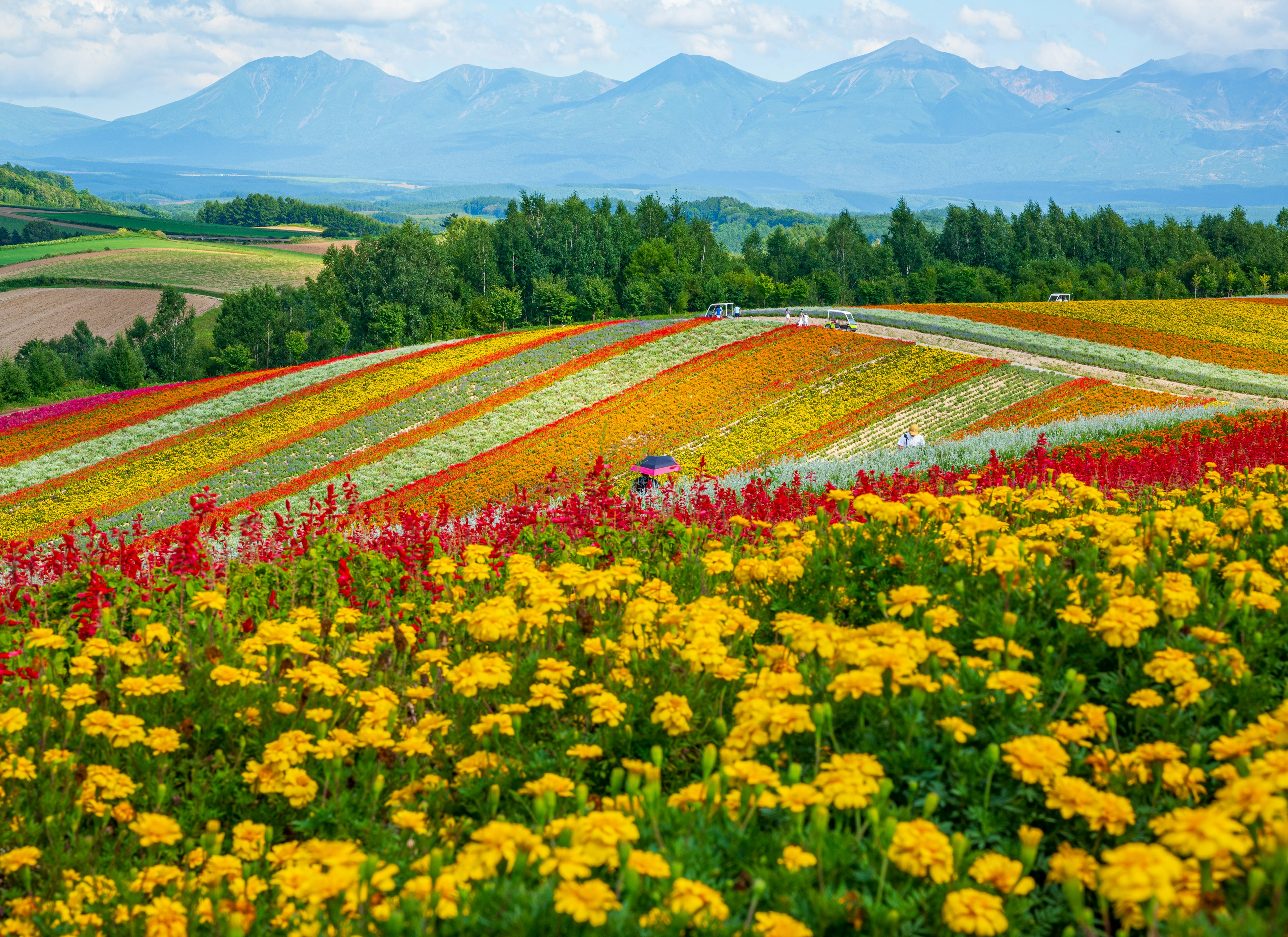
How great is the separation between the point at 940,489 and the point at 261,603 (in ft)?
19.1

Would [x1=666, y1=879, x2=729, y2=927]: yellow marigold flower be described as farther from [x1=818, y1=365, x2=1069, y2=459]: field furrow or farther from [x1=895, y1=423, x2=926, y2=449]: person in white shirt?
[x1=818, y1=365, x2=1069, y2=459]: field furrow

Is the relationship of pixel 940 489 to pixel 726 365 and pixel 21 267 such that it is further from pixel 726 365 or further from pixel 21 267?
pixel 21 267

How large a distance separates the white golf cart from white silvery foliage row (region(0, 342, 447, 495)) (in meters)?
20.2

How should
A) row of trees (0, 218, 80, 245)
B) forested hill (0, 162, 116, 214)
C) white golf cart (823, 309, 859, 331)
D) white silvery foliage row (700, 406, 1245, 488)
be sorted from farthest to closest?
forested hill (0, 162, 116, 214), row of trees (0, 218, 80, 245), white golf cart (823, 309, 859, 331), white silvery foliage row (700, 406, 1245, 488)

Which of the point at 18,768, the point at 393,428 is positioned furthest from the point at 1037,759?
the point at 393,428

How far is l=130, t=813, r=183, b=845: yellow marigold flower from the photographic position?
10.4 ft

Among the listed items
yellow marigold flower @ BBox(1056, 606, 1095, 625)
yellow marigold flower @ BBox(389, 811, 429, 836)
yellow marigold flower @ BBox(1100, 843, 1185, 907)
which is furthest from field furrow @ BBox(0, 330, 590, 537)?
yellow marigold flower @ BBox(1100, 843, 1185, 907)

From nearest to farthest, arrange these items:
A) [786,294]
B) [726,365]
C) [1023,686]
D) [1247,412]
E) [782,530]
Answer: [1023,686]
[782,530]
[1247,412]
[726,365]
[786,294]

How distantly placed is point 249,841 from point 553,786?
1280 millimetres

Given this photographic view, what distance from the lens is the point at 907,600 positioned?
13.1 ft

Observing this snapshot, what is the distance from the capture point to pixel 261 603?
255 inches

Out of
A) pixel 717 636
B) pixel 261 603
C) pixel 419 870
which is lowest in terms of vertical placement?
pixel 261 603

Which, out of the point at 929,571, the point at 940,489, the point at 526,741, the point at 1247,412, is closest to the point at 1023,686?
the point at 929,571

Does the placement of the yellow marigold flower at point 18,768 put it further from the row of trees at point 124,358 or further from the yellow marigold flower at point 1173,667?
the row of trees at point 124,358
